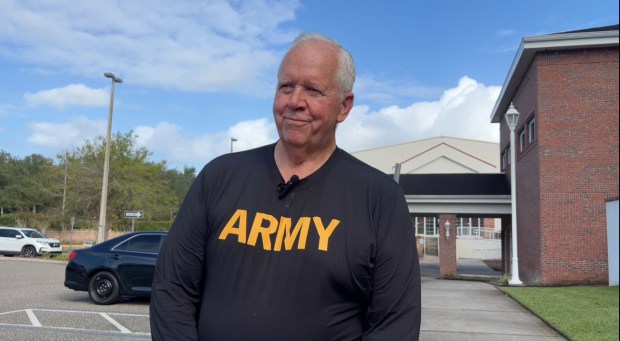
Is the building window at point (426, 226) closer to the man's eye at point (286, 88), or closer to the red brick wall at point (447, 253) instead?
the red brick wall at point (447, 253)

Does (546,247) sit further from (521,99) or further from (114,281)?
(114,281)

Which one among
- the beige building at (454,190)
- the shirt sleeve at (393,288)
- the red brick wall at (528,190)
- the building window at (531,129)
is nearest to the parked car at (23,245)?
the beige building at (454,190)

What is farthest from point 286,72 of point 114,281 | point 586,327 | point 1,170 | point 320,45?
point 1,170

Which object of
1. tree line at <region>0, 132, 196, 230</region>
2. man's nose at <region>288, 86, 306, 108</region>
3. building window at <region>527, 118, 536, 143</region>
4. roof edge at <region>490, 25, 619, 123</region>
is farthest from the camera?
tree line at <region>0, 132, 196, 230</region>

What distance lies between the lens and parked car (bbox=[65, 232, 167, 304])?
396 inches

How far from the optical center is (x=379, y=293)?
178cm

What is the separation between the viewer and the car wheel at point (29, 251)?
26.0 m

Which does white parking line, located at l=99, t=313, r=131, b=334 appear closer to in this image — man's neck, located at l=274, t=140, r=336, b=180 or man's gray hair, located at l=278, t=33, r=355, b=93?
man's neck, located at l=274, t=140, r=336, b=180

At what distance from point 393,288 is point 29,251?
28.2 m

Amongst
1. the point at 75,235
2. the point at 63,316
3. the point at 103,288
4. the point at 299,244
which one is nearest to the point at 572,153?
the point at 103,288

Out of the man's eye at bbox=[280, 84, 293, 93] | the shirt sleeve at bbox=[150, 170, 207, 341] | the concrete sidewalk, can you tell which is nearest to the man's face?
the man's eye at bbox=[280, 84, 293, 93]

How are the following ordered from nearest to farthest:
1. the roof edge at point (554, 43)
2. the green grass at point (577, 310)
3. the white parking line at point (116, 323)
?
the white parking line at point (116, 323)
the green grass at point (577, 310)
the roof edge at point (554, 43)

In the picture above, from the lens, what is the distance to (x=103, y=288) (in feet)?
33.6

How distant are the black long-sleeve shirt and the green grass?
5612mm
